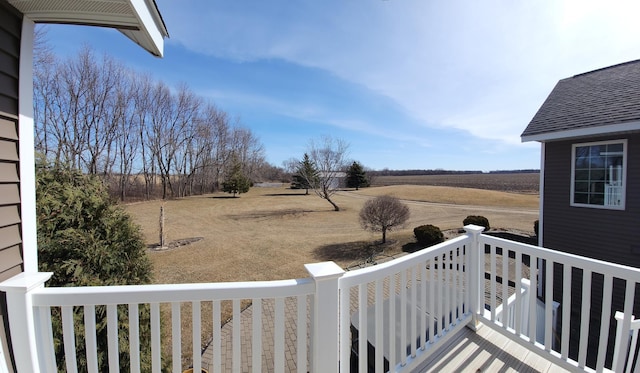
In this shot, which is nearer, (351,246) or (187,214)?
(351,246)

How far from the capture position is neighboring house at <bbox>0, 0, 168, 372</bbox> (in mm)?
1422

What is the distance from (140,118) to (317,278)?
26.5 m

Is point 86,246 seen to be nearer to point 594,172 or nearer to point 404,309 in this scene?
point 404,309

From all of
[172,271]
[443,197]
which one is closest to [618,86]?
[172,271]

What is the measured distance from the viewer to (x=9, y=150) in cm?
147

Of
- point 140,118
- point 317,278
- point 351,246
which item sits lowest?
point 351,246

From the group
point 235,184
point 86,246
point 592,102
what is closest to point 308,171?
point 235,184

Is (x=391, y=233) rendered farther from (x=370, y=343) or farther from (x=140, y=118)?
(x=140, y=118)

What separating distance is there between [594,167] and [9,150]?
877cm

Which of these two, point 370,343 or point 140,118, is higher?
point 140,118

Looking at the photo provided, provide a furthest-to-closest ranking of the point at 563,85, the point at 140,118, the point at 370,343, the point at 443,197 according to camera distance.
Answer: the point at 443,197, the point at 140,118, the point at 563,85, the point at 370,343

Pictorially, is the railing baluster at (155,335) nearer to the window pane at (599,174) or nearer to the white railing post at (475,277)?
the white railing post at (475,277)

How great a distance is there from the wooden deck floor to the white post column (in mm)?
1149

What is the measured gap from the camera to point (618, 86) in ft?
20.4
